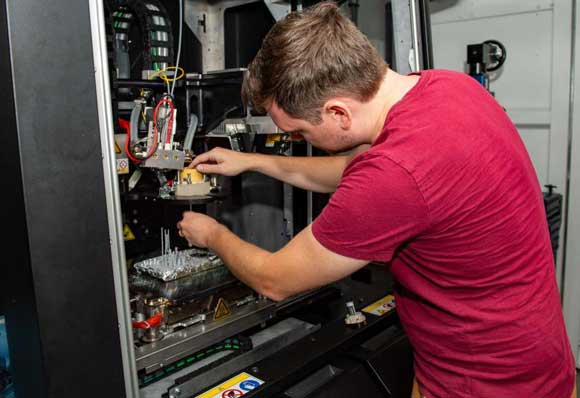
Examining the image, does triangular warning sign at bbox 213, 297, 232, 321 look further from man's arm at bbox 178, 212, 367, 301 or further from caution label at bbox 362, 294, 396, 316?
caution label at bbox 362, 294, 396, 316

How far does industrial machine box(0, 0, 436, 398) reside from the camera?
986mm

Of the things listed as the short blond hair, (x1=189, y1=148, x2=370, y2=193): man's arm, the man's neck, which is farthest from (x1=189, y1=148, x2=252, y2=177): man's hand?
the man's neck

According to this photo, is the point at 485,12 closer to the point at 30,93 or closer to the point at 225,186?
the point at 225,186

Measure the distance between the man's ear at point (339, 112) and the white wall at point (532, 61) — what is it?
200 centimetres

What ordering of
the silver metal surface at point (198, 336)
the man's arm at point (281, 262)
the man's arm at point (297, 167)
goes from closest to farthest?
the man's arm at point (281, 262) < the silver metal surface at point (198, 336) < the man's arm at point (297, 167)

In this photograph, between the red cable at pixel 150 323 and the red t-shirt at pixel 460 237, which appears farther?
the red cable at pixel 150 323

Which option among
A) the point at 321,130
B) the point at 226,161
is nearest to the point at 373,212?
the point at 321,130

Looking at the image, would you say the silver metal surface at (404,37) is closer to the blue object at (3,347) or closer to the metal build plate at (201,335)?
the metal build plate at (201,335)

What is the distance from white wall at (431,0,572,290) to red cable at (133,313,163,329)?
2.28 m

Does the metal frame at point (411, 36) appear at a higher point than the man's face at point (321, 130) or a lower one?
higher

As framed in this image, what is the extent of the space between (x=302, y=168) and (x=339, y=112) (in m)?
0.54

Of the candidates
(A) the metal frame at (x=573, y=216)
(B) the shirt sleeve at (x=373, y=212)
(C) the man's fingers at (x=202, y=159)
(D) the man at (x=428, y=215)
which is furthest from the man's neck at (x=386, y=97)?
(A) the metal frame at (x=573, y=216)

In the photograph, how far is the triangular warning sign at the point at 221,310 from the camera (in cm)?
149

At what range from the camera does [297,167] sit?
1.68 m
